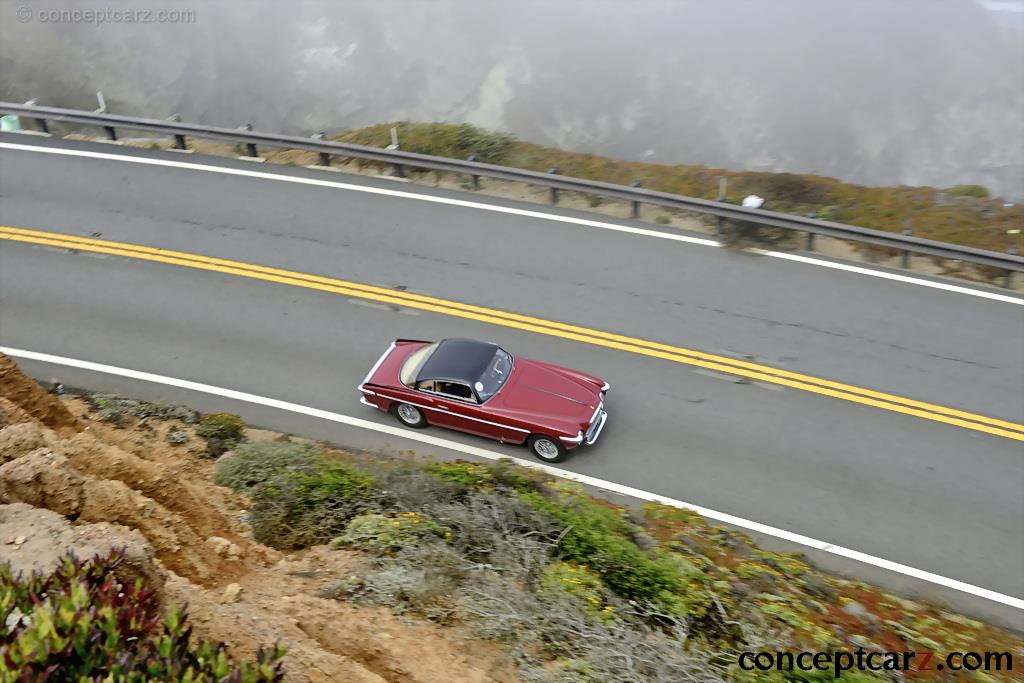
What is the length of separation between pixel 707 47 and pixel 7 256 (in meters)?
23.5

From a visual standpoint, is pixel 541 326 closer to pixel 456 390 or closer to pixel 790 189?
pixel 456 390

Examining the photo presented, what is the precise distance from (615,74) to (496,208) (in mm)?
13393

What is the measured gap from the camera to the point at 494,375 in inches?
549

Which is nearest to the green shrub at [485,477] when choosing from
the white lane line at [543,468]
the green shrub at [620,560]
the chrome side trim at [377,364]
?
the green shrub at [620,560]

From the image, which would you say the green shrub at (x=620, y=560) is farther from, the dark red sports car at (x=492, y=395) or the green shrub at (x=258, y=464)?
A: the green shrub at (x=258, y=464)

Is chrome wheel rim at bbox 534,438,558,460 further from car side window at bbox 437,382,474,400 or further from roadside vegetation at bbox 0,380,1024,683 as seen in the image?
car side window at bbox 437,382,474,400

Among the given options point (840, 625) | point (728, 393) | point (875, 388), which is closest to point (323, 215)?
point (728, 393)

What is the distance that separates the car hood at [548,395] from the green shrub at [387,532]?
321 centimetres

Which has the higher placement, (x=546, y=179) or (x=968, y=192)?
(x=546, y=179)

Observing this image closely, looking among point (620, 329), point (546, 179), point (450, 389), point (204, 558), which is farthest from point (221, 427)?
point (546, 179)

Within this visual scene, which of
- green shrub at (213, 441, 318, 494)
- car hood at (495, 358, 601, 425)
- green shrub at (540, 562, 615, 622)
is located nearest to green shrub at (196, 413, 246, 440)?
green shrub at (213, 441, 318, 494)

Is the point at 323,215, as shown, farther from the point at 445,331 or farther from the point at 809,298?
the point at 809,298

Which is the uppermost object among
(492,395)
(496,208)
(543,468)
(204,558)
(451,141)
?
(451,141)

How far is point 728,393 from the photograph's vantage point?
14.6 m
